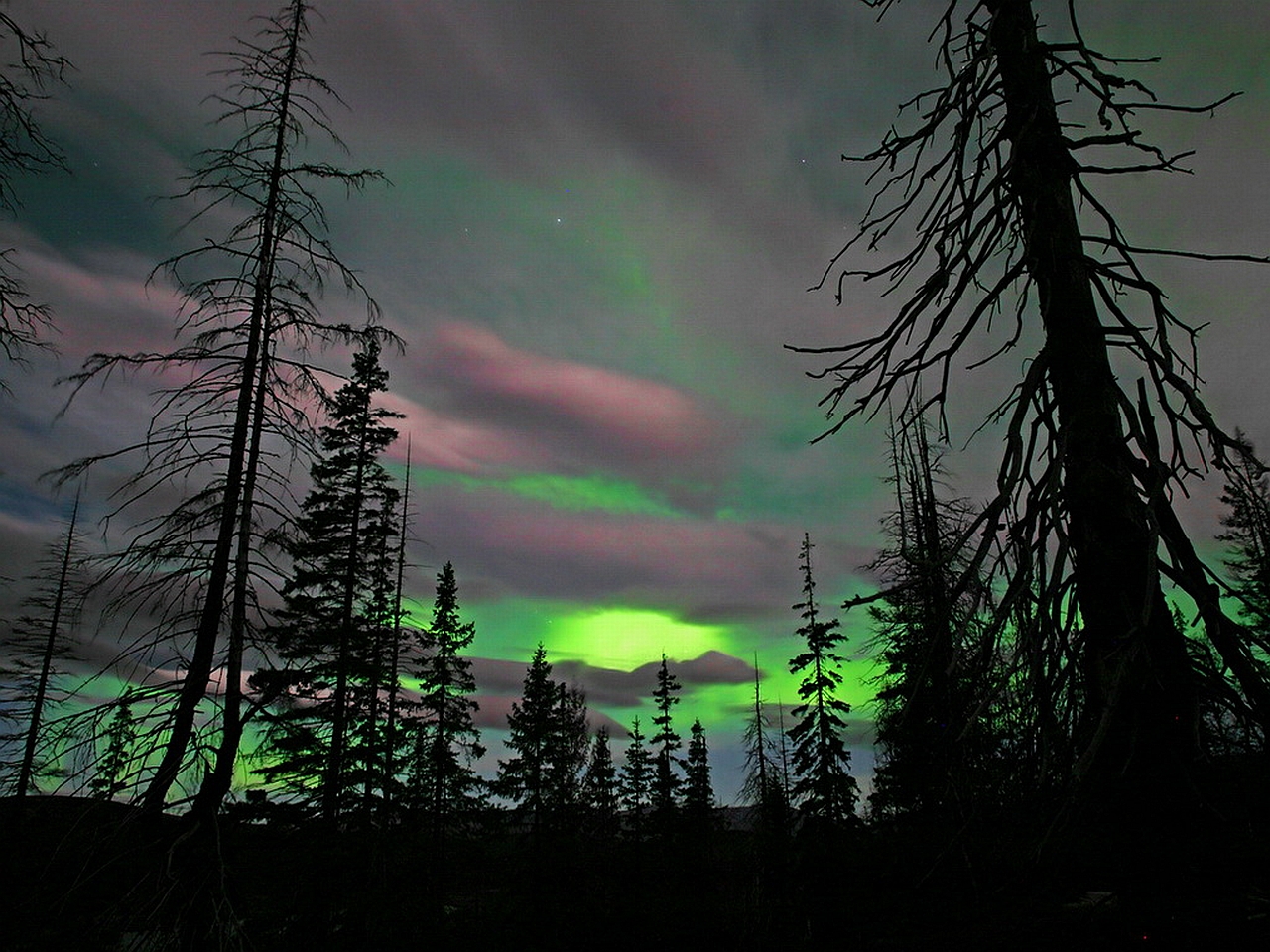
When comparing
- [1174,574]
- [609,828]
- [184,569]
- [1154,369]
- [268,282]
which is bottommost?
[609,828]

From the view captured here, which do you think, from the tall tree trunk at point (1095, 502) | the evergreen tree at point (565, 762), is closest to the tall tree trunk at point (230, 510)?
the tall tree trunk at point (1095, 502)

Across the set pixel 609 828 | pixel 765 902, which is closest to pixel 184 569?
pixel 765 902

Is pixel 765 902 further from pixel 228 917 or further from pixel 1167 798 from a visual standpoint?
pixel 1167 798

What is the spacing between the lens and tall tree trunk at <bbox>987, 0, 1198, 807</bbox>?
7.36 ft

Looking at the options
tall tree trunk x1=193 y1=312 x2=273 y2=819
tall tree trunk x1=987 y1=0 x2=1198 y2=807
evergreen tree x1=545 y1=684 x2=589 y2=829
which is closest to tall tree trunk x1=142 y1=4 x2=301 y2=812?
tall tree trunk x1=193 y1=312 x2=273 y2=819

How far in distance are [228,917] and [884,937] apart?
12139 mm

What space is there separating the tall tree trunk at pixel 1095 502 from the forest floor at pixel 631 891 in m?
0.33

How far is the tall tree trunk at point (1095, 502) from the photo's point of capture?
224 cm

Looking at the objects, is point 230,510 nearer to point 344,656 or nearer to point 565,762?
point 344,656

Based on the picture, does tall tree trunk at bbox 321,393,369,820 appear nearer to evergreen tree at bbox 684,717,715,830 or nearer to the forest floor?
the forest floor

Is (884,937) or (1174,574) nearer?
(1174,574)

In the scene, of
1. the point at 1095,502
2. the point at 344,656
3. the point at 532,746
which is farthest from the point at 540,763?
the point at 1095,502

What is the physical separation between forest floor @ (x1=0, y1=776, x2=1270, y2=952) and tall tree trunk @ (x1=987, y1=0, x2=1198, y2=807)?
0.33m

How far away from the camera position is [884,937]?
43.7ft
